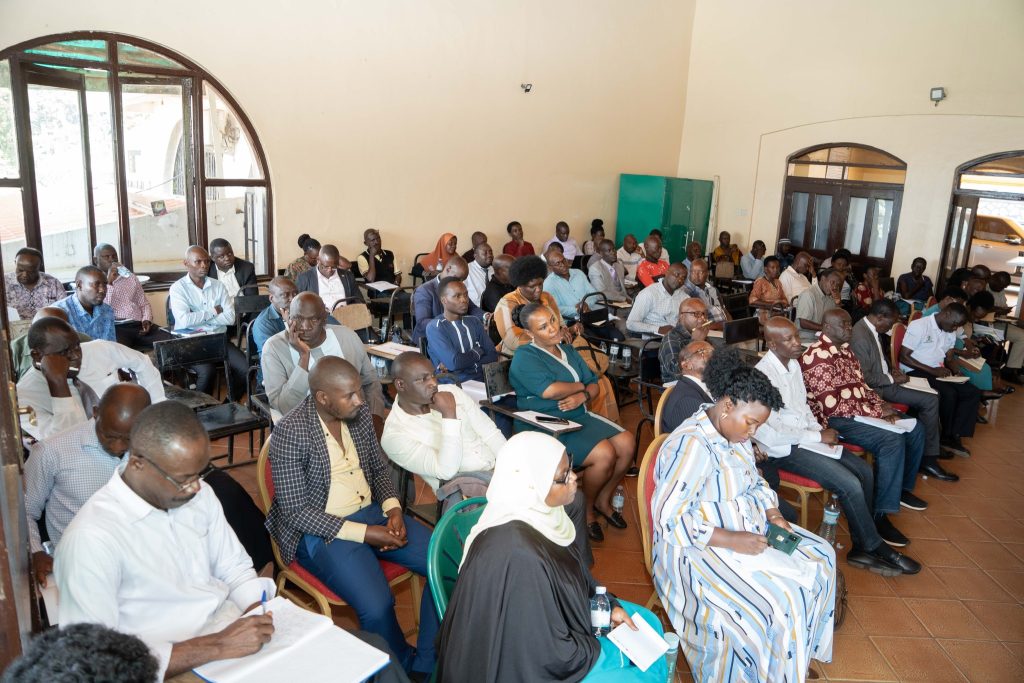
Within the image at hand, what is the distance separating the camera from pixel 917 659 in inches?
127

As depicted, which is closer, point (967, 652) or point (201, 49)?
point (967, 652)

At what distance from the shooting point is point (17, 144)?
6.36 metres

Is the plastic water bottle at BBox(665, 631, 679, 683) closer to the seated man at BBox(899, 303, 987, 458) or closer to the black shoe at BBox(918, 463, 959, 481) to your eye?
the black shoe at BBox(918, 463, 959, 481)

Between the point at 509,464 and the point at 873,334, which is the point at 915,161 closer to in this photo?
the point at 873,334

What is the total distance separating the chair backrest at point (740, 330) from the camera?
5484 mm

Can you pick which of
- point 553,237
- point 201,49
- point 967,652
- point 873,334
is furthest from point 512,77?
point 967,652

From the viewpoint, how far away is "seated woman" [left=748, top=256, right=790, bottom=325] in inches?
309

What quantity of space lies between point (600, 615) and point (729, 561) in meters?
0.64

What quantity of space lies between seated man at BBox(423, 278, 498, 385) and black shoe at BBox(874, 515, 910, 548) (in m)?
2.48

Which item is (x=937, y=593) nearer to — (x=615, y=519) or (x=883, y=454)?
(x=883, y=454)

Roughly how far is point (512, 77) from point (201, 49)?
4.03 metres

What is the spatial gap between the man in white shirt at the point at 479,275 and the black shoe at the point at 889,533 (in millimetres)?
4048

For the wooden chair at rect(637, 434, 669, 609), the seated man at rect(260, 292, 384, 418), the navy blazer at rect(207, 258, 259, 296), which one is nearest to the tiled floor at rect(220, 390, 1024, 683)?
the wooden chair at rect(637, 434, 669, 609)

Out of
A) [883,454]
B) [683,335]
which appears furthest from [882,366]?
[683,335]
